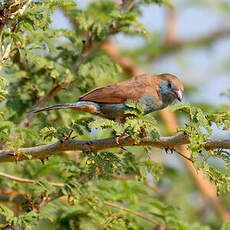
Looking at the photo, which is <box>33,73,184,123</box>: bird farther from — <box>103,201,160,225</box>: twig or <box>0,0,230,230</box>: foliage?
<box>103,201,160,225</box>: twig

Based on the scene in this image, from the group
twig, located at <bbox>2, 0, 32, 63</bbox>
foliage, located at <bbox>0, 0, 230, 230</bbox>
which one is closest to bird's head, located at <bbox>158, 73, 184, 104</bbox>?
foliage, located at <bbox>0, 0, 230, 230</bbox>

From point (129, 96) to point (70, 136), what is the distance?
1199 millimetres

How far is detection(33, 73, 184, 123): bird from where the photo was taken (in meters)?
4.36

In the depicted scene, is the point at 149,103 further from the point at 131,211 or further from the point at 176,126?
the point at 176,126

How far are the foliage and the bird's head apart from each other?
47 centimetres

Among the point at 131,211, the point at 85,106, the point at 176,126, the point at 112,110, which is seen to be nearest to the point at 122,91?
the point at 112,110

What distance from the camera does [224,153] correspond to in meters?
2.99

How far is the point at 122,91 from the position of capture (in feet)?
15.0

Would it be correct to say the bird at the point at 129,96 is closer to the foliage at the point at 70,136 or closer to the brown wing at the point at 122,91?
the brown wing at the point at 122,91

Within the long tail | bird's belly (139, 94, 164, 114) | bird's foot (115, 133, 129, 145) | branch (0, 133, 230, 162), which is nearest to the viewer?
branch (0, 133, 230, 162)

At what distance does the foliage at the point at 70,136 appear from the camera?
10.8 feet

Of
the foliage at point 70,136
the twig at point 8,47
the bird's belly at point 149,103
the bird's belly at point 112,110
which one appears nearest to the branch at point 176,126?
the foliage at point 70,136

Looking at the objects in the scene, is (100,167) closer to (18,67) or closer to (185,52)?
(18,67)

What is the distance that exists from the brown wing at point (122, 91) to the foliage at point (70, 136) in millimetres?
170
